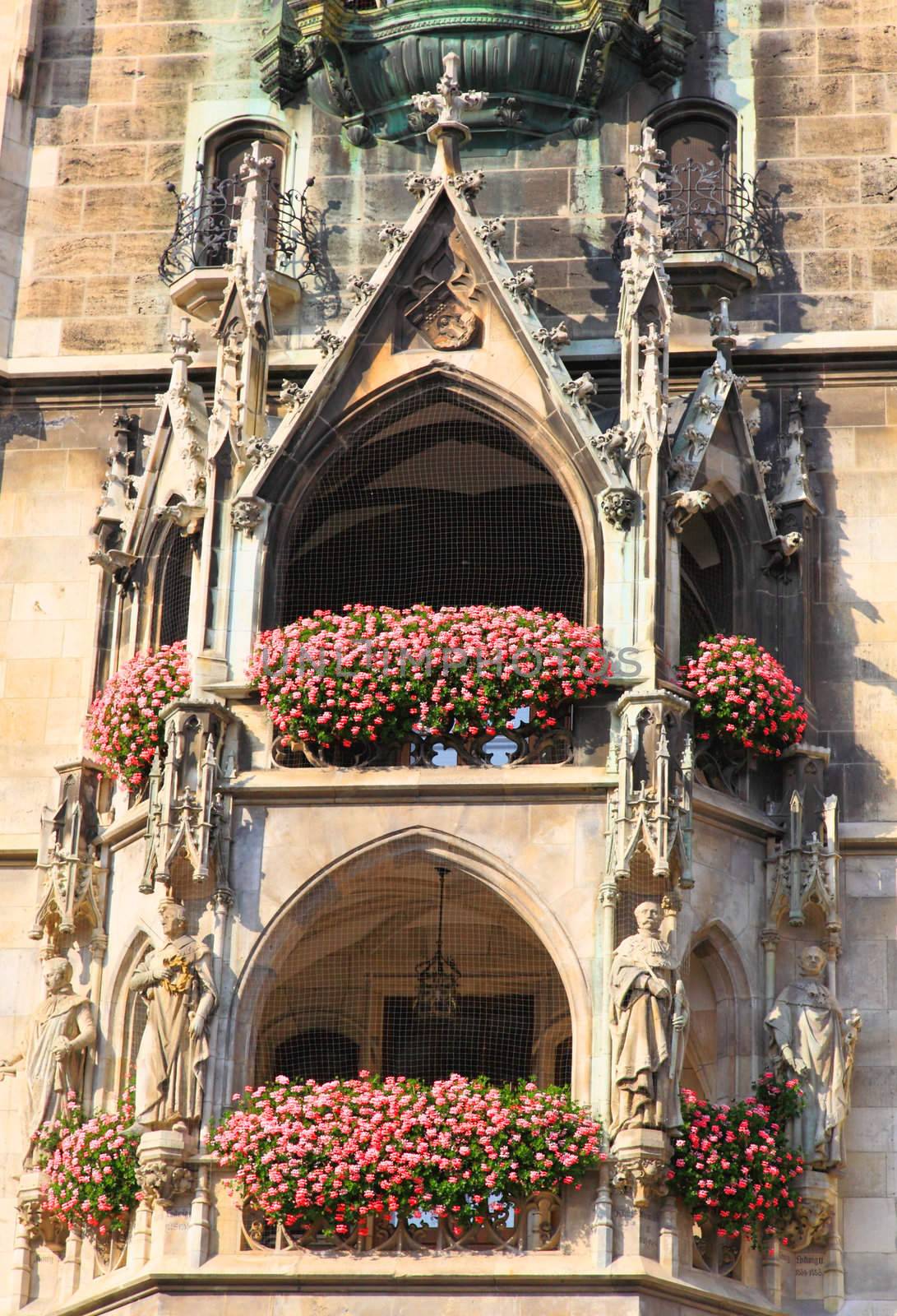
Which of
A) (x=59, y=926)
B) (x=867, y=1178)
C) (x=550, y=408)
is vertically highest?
(x=550, y=408)

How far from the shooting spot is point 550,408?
2152 cm

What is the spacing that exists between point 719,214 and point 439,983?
6485 mm

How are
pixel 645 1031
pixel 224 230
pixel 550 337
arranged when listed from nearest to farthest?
pixel 645 1031
pixel 550 337
pixel 224 230

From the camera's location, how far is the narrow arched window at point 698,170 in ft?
76.4

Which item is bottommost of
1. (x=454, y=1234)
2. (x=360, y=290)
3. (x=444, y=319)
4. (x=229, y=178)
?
(x=454, y=1234)

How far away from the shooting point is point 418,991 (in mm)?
21125

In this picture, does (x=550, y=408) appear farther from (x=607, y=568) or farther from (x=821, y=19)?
(x=821, y=19)

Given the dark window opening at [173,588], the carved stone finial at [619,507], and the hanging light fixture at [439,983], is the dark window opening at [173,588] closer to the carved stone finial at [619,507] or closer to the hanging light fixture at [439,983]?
the hanging light fixture at [439,983]

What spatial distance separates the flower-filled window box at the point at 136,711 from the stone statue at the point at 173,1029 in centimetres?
132

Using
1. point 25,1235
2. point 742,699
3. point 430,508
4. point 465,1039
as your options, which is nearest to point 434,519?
point 430,508

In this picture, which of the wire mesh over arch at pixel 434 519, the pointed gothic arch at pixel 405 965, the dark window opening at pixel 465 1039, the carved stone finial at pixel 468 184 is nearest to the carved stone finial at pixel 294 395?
the wire mesh over arch at pixel 434 519

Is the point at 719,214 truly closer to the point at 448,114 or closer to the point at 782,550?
the point at 448,114

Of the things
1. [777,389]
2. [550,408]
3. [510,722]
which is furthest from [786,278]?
[510,722]

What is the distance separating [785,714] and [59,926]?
17.2ft
